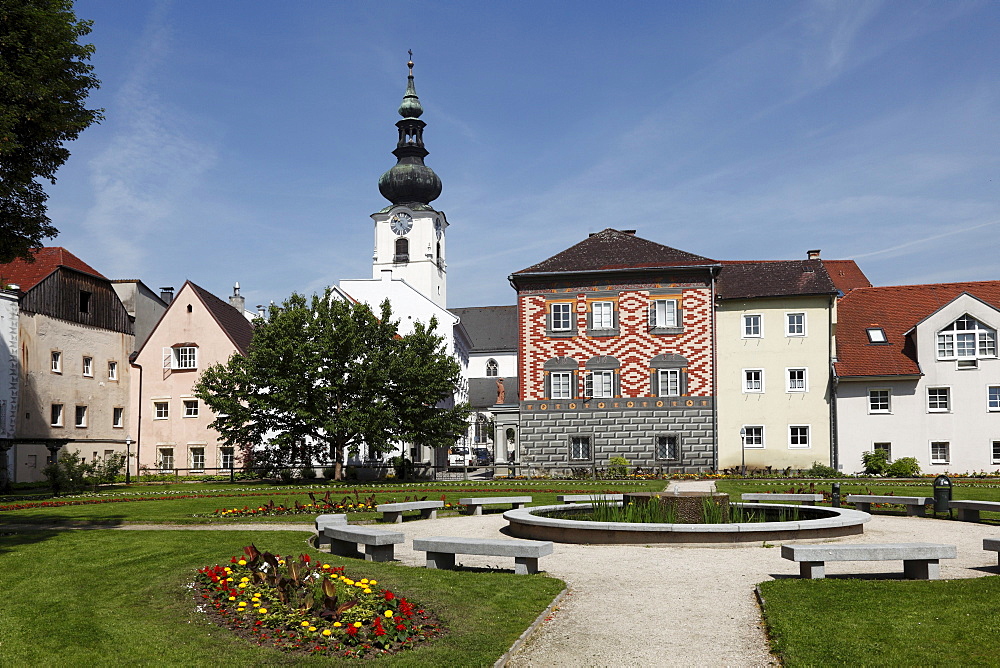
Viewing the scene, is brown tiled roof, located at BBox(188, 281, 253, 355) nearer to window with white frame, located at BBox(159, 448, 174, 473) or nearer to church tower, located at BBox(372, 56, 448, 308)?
window with white frame, located at BBox(159, 448, 174, 473)

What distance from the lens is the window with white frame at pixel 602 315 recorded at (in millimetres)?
A: 46781

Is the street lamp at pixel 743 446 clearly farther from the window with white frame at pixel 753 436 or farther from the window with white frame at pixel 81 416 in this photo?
the window with white frame at pixel 81 416

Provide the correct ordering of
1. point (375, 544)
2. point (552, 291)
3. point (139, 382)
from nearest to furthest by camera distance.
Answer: point (375, 544) → point (552, 291) → point (139, 382)

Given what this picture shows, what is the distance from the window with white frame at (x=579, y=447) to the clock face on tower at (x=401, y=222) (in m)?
39.2

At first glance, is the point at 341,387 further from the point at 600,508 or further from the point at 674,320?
the point at 600,508

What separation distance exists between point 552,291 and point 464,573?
35.8 metres

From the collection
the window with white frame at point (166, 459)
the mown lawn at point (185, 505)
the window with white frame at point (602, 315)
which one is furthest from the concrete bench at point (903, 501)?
the window with white frame at point (166, 459)

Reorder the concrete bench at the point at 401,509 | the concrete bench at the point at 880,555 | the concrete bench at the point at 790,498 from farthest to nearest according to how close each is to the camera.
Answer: the concrete bench at the point at 790,498
the concrete bench at the point at 401,509
the concrete bench at the point at 880,555

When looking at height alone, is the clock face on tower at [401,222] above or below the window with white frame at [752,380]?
above

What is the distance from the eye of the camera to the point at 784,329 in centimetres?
4584

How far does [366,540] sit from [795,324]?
1452 inches

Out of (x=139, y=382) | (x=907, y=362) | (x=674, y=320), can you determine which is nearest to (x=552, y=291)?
(x=674, y=320)

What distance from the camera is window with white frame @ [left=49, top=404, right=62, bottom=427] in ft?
158

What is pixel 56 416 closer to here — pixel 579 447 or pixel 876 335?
pixel 579 447
